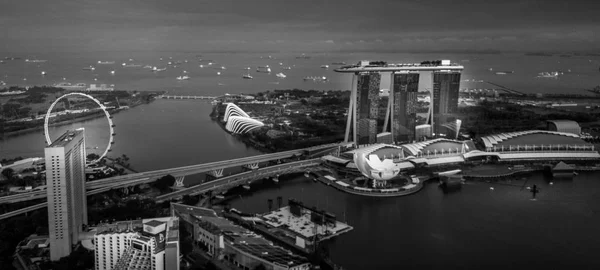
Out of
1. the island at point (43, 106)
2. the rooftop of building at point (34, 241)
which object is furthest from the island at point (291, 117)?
the rooftop of building at point (34, 241)

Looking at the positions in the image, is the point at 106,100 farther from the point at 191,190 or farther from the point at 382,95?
the point at 191,190

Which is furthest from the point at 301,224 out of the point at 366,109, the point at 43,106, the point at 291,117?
the point at 43,106

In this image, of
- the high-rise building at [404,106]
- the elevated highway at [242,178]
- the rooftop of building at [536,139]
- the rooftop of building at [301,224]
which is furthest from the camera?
the high-rise building at [404,106]

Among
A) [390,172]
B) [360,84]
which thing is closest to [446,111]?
[360,84]

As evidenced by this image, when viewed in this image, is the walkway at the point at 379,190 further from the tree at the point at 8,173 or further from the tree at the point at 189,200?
the tree at the point at 8,173

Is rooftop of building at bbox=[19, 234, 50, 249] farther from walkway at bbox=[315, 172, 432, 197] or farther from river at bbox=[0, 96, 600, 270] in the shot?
walkway at bbox=[315, 172, 432, 197]

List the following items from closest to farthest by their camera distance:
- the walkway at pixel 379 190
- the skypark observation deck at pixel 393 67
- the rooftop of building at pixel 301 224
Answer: the rooftop of building at pixel 301 224
the walkway at pixel 379 190
the skypark observation deck at pixel 393 67

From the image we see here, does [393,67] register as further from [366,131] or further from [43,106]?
A: [43,106]
